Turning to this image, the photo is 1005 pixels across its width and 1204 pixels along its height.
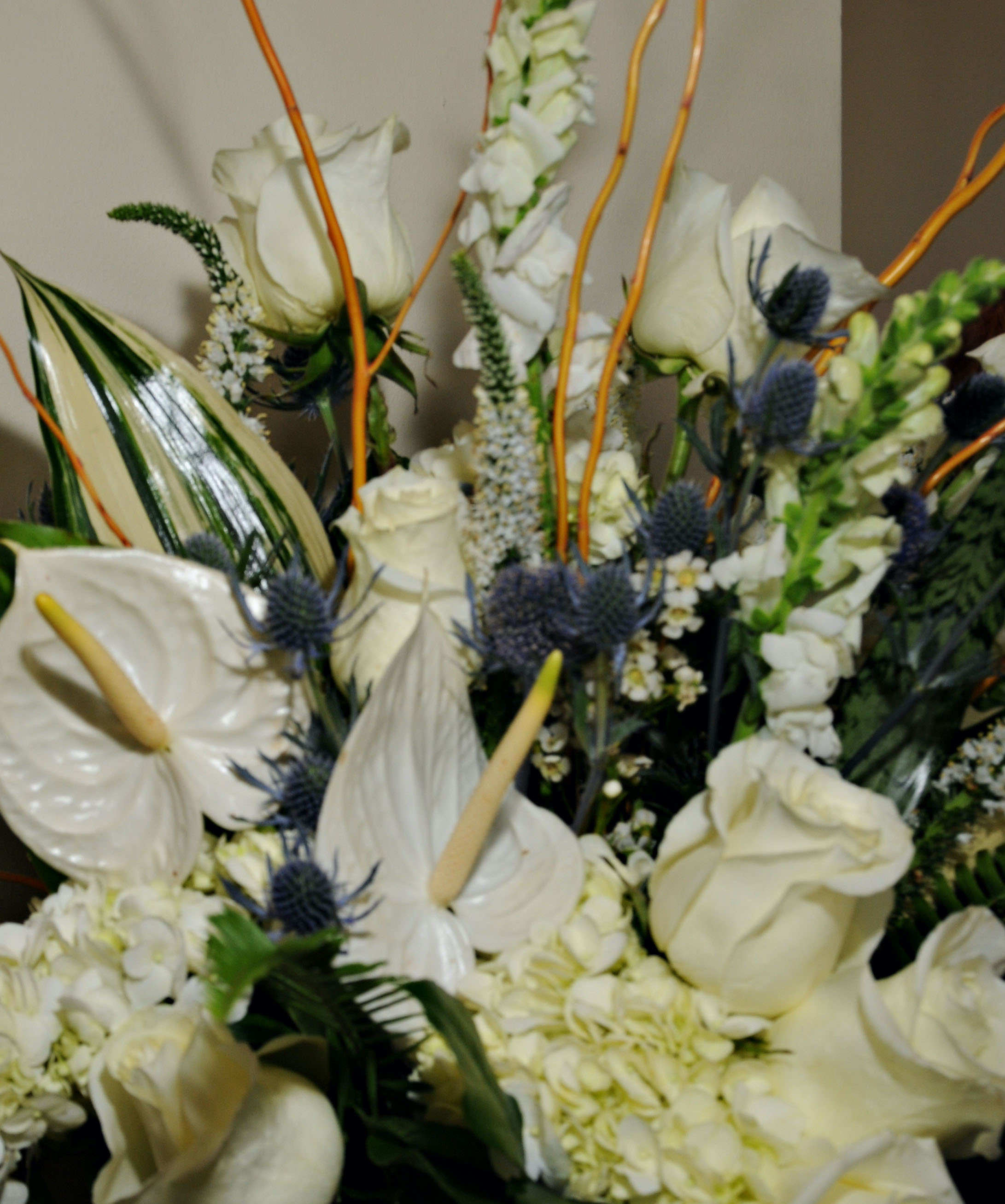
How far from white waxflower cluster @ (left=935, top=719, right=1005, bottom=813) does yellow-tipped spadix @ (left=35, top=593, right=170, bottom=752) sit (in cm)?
37

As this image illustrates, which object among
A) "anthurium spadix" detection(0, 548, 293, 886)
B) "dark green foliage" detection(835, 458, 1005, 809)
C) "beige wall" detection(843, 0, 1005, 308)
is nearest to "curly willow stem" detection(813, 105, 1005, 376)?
"dark green foliage" detection(835, 458, 1005, 809)

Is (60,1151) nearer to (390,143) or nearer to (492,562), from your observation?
(492,562)

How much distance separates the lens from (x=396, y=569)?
0.48 metres

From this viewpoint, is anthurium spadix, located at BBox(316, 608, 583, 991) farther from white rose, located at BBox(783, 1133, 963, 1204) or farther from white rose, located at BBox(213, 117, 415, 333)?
white rose, located at BBox(213, 117, 415, 333)

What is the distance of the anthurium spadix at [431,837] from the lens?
0.43 metres

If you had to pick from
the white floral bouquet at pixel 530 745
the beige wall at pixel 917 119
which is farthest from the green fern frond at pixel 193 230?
the beige wall at pixel 917 119

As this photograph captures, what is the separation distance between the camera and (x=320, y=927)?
410mm

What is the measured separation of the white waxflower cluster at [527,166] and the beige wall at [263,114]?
0.97 ft

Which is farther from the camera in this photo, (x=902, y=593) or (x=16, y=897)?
(x=16, y=897)

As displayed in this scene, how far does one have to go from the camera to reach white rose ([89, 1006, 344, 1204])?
0.40 meters

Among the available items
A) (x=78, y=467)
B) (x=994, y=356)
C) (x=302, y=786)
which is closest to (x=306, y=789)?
(x=302, y=786)

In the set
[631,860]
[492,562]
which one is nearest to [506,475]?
[492,562]

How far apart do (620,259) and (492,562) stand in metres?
0.45

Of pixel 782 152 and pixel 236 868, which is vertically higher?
pixel 782 152
